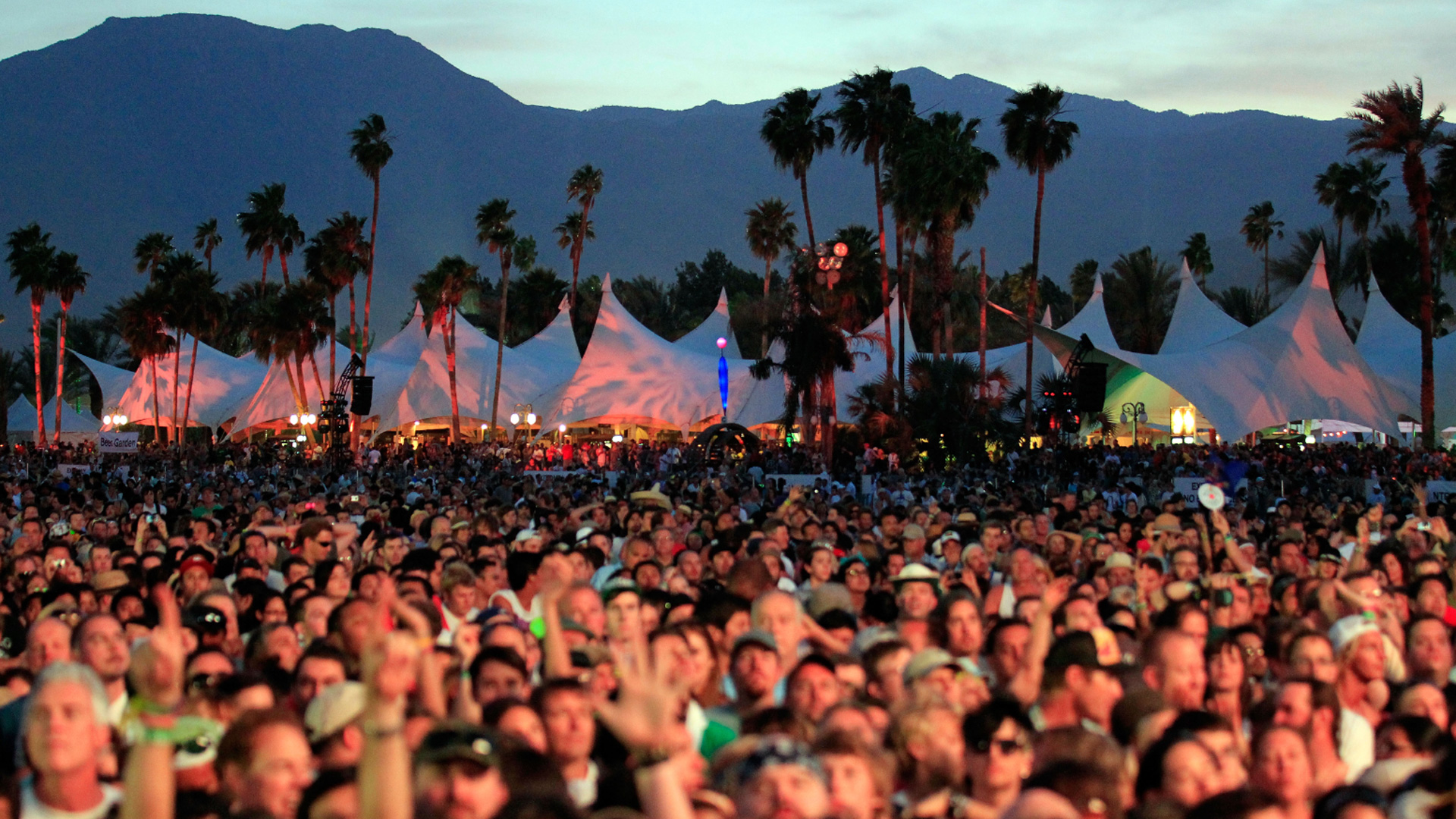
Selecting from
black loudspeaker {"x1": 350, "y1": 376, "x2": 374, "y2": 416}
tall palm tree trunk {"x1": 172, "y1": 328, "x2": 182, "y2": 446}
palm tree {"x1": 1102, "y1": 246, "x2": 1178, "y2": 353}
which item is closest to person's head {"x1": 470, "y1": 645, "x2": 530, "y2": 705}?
black loudspeaker {"x1": 350, "y1": 376, "x2": 374, "y2": 416}

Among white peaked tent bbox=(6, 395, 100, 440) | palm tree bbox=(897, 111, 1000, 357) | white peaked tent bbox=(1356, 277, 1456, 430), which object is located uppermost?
palm tree bbox=(897, 111, 1000, 357)

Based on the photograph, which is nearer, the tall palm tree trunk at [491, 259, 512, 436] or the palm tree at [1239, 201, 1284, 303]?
the tall palm tree trunk at [491, 259, 512, 436]

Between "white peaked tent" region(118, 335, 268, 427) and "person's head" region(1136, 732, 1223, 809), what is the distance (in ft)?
256

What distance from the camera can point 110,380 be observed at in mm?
83812

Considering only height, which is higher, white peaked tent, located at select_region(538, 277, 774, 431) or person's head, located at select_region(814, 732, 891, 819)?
white peaked tent, located at select_region(538, 277, 774, 431)

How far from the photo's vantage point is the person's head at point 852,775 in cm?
381

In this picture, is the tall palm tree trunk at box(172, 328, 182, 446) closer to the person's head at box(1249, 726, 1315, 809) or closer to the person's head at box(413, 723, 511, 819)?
the person's head at box(413, 723, 511, 819)

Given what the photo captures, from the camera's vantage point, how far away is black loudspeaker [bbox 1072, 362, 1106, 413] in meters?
25.9

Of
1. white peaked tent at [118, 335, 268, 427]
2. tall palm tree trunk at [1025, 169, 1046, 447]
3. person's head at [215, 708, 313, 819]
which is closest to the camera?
person's head at [215, 708, 313, 819]

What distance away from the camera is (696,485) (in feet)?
77.8

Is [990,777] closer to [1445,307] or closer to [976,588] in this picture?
[976,588]

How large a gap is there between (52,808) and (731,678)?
7.89ft

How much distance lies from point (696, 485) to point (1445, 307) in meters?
55.4

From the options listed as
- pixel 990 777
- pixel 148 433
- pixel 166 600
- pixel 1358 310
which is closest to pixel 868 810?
pixel 990 777
